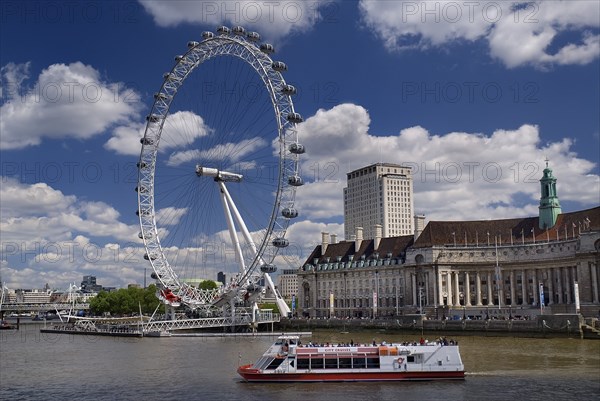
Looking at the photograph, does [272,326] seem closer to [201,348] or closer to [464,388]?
[201,348]

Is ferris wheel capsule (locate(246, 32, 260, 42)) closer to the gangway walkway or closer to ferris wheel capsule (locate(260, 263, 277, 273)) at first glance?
ferris wheel capsule (locate(260, 263, 277, 273))

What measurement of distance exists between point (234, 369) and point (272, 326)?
47050mm

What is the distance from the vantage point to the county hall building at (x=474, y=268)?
97688 millimetres

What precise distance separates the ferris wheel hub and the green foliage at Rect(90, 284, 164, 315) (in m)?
72.7

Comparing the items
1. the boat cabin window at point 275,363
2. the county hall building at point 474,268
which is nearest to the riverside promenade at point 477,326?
the county hall building at point 474,268

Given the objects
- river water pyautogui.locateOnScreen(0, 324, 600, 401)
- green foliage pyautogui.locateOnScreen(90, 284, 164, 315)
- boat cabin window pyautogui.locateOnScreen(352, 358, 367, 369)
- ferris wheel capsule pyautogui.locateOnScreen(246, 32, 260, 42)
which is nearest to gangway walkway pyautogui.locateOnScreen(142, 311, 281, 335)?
river water pyautogui.locateOnScreen(0, 324, 600, 401)

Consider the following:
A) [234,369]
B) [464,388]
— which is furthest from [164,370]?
[464,388]

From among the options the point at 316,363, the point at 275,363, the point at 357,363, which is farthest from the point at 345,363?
the point at 275,363

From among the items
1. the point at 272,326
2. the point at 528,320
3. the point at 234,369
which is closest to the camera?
the point at 234,369

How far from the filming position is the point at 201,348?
69125mm

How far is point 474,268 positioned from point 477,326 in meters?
31.5

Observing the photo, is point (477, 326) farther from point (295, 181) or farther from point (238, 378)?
point (238, 378)

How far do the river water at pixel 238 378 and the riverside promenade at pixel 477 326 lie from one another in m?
3.64

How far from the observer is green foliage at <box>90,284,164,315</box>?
158m
